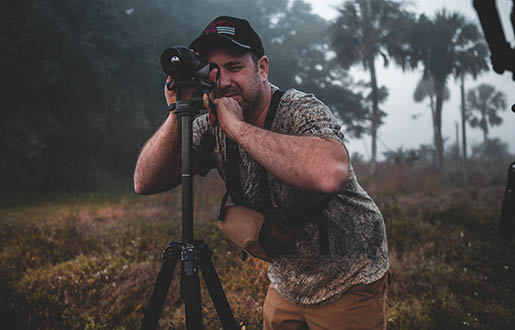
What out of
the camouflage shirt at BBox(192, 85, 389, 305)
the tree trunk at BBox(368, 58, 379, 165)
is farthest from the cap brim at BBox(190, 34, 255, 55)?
the tree trunk at BBox(368, 58, 379, 165)

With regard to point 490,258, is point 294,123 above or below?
above

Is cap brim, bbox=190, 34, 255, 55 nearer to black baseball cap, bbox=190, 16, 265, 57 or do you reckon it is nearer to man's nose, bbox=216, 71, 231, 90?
black baseball cap, bbox=190, 16, 265, 57

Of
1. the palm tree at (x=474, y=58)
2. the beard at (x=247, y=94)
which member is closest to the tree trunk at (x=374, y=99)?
the palm tree at (x=474, y=58)

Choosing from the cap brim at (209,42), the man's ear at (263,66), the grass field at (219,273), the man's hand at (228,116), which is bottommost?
the grass field at (219,273)

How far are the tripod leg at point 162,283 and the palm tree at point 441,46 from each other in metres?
21.1

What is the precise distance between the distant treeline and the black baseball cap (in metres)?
11.8

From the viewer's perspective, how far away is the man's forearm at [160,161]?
1.63 metres

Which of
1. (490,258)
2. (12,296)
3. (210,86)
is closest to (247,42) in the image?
(210,86)

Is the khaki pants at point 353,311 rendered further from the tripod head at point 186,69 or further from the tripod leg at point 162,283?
the tripod head at point 186,69

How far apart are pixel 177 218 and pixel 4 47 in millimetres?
8509

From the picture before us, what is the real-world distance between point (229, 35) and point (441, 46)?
21.9 meters

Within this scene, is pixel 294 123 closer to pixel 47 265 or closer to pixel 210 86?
pixel 210 86

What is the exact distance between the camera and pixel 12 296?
3.54 metres

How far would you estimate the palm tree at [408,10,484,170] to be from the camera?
19.3 m
